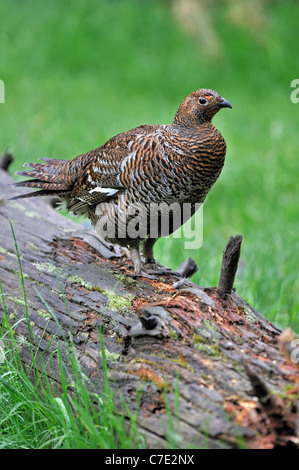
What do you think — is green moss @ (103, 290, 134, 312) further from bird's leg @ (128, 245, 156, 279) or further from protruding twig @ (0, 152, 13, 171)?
protruding twig @ (0, 152, 13, 171)

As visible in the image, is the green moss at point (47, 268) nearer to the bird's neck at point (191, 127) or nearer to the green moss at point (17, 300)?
the green moss at point (17, 300)

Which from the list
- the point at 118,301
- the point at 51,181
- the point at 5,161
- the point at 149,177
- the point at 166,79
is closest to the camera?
the point at 118,301

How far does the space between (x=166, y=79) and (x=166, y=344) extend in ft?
33.7

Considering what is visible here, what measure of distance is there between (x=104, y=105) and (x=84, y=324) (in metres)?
8.83

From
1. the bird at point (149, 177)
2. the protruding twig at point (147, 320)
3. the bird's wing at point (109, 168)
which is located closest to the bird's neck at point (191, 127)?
the bird at point (149, 177)

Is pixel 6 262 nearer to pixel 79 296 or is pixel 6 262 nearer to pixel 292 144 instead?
pixel 79 296

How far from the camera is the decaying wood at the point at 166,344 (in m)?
2.17

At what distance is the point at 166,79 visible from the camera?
12125 millimetres

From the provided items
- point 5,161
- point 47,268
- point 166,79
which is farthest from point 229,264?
point 166,79

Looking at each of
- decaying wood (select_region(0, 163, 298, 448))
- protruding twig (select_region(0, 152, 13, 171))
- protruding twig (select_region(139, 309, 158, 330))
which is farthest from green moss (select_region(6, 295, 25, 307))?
protruding twig (select_region(0, 152, 13, 171))

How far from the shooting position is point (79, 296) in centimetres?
312

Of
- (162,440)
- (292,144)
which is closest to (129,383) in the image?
(162,440)

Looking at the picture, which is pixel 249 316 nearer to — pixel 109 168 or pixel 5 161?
pixel 109 168

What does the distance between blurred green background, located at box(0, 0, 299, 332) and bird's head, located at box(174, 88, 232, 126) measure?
3179 mm
